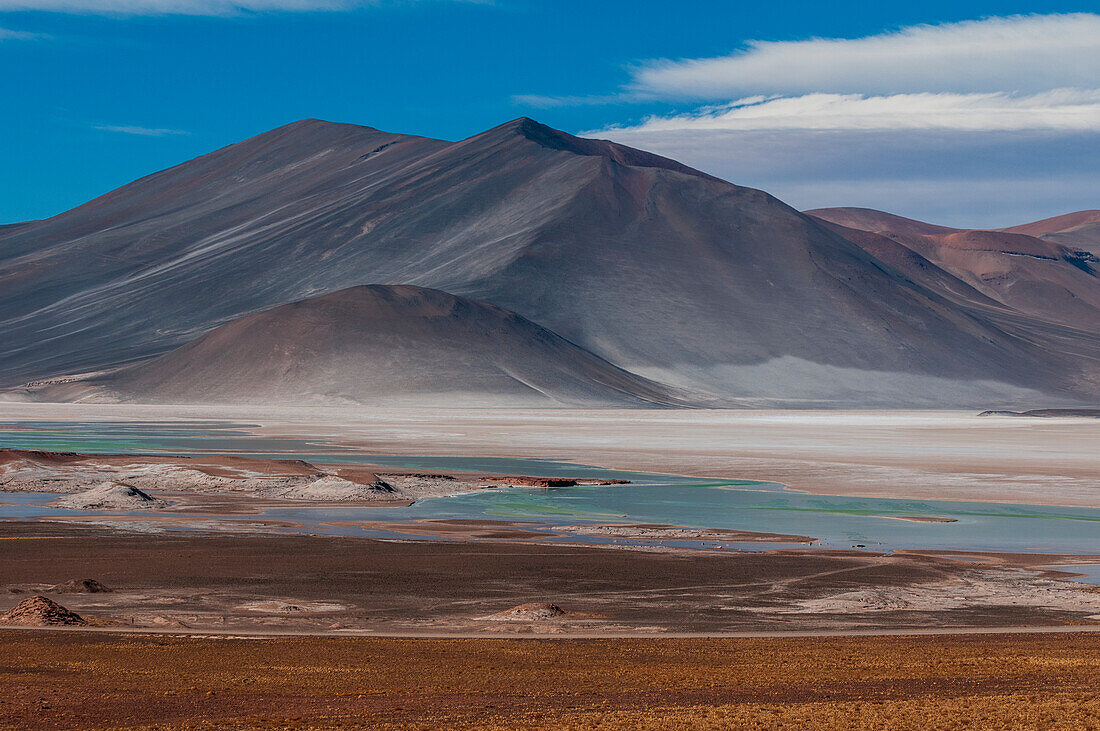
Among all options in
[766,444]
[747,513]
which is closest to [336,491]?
[747,513]

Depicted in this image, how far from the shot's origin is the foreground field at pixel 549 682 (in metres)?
8.41

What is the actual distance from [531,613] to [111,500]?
15484 mm

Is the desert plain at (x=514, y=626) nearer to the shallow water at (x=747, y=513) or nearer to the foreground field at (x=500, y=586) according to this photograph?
the foreground field at (x=500, y=586)

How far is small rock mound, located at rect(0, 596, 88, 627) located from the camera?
12602mm

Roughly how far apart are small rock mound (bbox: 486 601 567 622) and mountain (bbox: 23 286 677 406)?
92.4m

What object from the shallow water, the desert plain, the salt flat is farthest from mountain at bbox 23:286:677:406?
the desert plain

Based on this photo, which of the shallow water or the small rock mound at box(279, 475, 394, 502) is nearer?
the shallow water

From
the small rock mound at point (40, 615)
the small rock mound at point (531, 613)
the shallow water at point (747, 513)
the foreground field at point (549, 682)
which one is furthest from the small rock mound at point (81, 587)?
the shallow water at point (747, 513)

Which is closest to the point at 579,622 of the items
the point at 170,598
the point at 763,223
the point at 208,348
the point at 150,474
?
the point at 170,598

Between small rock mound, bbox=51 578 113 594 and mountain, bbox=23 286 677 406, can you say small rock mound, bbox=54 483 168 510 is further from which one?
mountain, bbox=23 286 677 406

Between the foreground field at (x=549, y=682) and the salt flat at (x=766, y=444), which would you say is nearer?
the foreground field at (x=549, y=682)

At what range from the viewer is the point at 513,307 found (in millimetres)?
143000

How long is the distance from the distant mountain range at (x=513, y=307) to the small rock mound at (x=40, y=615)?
95.4m

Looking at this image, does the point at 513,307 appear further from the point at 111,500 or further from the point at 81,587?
the point at 81,587
